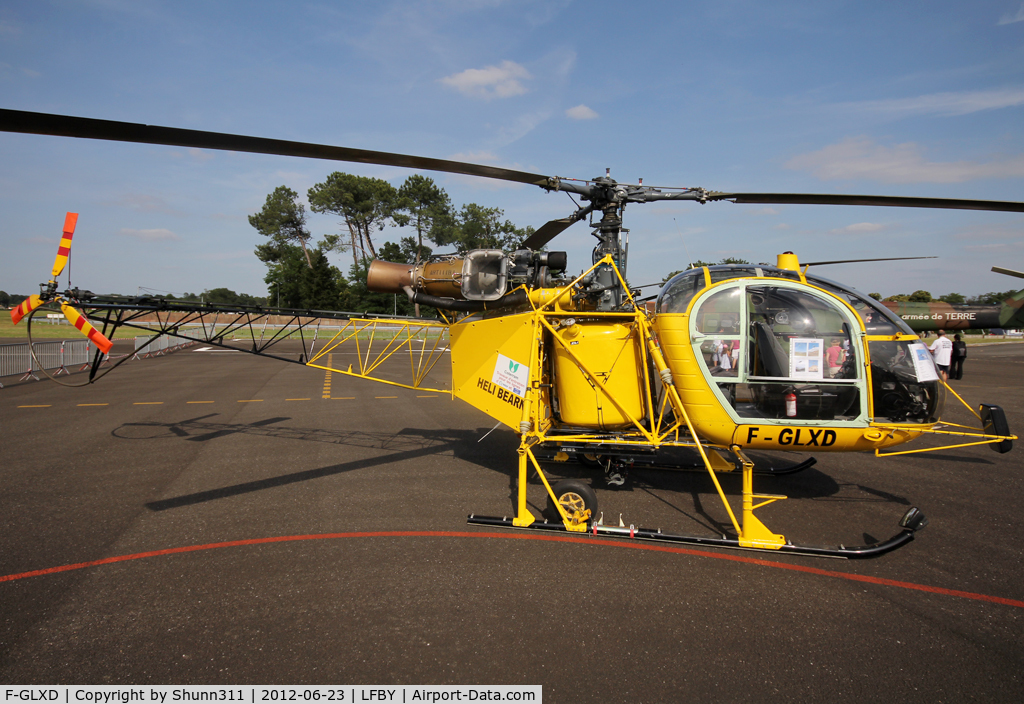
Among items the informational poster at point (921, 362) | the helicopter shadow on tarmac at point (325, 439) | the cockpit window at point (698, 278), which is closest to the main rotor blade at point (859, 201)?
the cockpit window at point (698, 278)

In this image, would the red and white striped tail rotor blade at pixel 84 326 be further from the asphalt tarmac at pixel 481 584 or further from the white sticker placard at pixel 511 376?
the white sticker placard at pixel 511 376

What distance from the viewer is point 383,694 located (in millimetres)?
3141

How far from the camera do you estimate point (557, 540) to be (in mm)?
5309

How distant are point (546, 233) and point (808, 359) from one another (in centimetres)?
354

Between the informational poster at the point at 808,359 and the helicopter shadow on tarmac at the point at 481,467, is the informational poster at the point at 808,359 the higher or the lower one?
the higher one

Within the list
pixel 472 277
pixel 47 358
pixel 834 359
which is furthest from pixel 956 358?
pixel 47 358

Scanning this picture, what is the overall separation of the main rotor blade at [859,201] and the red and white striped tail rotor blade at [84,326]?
25.2 feet

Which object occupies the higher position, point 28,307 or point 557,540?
point 28,307

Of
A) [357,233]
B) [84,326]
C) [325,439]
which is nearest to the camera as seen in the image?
[84,326]

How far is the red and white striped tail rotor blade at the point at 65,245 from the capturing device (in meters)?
6.60

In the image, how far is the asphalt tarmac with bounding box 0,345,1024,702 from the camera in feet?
10.9

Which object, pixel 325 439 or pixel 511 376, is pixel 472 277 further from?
pixel 325 439

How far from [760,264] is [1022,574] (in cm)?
379

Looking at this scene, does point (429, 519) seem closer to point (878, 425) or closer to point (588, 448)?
point (588, 448)
